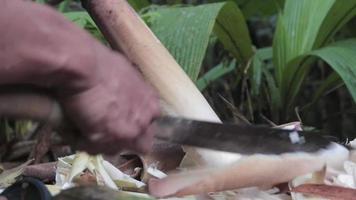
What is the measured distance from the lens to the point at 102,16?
114 cm

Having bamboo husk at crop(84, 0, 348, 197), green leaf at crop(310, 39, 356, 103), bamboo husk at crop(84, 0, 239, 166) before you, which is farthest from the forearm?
green leaf at crop(310, 39, 356, 103)

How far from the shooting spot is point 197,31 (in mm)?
1525

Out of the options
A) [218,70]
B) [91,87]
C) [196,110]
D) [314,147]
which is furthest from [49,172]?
[218,70]

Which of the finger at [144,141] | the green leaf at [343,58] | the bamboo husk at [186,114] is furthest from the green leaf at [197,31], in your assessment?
the finger at [144,141]

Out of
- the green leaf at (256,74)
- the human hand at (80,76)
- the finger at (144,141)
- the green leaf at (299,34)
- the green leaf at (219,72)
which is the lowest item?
the green leaf at (219,72)

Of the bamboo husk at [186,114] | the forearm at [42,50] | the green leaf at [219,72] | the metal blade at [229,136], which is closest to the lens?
the forearm at [42,50]

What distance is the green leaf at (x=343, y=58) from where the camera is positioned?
150cm

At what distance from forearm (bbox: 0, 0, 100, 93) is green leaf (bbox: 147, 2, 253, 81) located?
78cm

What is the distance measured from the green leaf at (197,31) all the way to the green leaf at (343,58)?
0.61 ft

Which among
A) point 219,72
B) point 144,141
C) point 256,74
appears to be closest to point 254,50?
point 256,74

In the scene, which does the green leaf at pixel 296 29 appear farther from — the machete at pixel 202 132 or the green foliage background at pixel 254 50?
the machete at pixel 202 132

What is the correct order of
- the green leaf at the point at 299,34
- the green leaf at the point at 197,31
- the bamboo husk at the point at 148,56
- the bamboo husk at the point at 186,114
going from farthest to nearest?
1. the green leaf at the point at 299,34
2. the green leaf at the point at 197,31
3. the bamboo husk at the point at 148,56
4. the bamboo husk at the point at 186,114

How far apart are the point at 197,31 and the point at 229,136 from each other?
737 millimetres

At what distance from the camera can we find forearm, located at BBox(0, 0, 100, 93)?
616 millimetres
